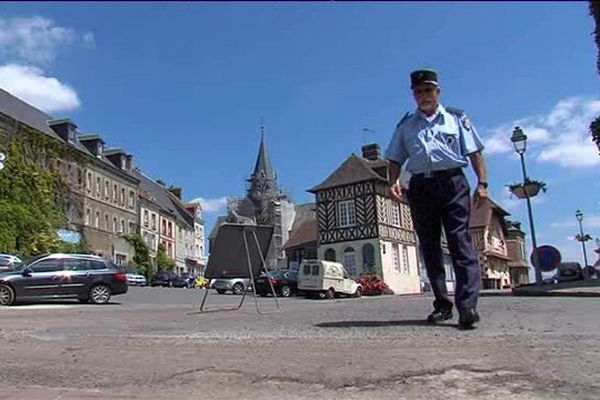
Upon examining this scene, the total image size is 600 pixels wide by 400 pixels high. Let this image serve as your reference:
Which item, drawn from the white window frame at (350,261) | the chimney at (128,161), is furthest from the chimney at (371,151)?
the chimney at (128,161)

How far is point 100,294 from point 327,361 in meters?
18.9

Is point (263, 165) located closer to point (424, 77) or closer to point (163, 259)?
Result: point (163, 259)

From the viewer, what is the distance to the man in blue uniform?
635cm

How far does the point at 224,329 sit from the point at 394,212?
49547 millimetres

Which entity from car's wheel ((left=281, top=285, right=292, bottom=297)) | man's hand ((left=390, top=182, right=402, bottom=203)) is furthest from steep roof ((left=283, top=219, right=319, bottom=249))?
man's hand ((left=390, top=182, right=402, bottom=203))

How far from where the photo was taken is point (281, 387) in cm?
471

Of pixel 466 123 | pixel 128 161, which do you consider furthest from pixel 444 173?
pixel 128 161

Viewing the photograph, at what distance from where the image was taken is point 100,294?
75.0ft

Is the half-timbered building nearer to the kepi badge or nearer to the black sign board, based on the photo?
the black sign board

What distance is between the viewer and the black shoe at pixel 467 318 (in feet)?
20.1

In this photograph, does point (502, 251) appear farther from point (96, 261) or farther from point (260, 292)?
point (96, 261)

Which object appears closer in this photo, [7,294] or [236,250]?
[236,250]

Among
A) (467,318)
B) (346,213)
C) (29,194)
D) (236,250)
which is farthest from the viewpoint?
(346,213)

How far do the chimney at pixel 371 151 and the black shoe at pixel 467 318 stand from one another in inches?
2160
